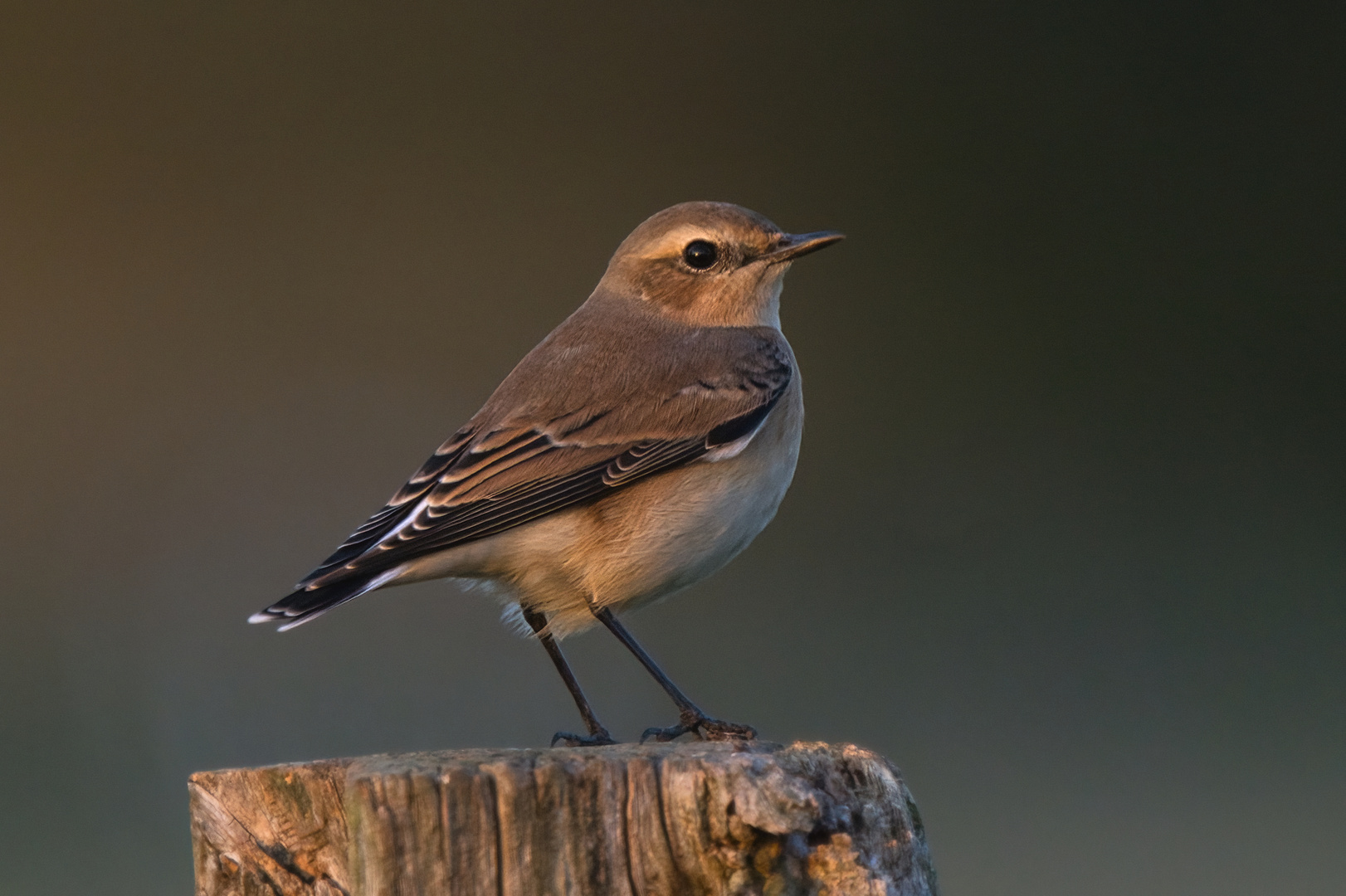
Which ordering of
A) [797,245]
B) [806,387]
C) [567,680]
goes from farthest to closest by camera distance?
[806,387] < [797,245] < [567,680]

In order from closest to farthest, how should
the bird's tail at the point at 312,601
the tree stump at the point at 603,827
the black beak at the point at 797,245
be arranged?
the tree stump at the point at 603,827
the bird's tail at the point at 312,601
the black beak at the point at 797,245

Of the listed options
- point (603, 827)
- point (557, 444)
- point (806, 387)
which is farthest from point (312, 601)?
point (806, 387)

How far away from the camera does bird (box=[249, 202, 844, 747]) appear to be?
2.78m

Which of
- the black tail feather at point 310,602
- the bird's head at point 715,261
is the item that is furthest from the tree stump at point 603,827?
the bird's head at point 715,261

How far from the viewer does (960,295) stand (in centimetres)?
658

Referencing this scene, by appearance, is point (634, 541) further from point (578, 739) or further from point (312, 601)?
point (312, 601)

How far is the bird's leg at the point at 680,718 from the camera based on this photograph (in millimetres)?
2848

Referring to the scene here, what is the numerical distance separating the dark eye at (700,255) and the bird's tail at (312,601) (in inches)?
50.0

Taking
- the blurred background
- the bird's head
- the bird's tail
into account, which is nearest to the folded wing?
the bird's tail

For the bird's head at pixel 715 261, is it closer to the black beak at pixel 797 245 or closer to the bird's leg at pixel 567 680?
the black beak at pixel 797 245

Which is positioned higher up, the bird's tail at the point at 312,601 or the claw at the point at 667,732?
the bird's tail at the point at 312,601

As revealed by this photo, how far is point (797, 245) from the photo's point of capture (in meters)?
3.45

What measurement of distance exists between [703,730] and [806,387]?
3276 millimetres

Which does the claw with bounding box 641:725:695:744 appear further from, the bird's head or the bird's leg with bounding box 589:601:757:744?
the bird's head
